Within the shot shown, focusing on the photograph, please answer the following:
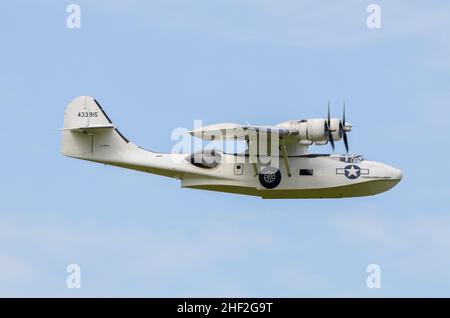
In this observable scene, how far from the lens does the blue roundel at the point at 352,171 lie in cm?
3791

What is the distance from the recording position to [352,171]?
37.9 metres

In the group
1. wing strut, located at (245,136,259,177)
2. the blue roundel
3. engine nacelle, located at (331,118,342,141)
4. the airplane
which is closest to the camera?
the airplane

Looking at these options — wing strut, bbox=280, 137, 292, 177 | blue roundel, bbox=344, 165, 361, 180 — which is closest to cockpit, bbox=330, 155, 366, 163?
blue roundel, bbox=344, 165, 361, 180

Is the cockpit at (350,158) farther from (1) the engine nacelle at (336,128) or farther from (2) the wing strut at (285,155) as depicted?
(2) the wing strut at (285,155)

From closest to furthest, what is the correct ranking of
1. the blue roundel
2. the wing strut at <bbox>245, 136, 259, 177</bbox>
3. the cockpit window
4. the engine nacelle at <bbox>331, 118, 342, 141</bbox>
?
the blue roundel, the engine nacelle at <bbox>331, 118, 342, 141</bbox>, the wing strut at <bbox>245, 136, 259, 177</bbox>, the cockpit window

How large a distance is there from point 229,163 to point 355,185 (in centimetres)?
402

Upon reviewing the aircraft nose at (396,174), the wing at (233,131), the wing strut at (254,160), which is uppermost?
the wing at (233,131)

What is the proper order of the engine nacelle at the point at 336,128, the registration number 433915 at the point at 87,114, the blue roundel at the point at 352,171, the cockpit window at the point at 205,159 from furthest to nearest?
the registration number 433915 at the point at 87,114
the cockpit window at the point at 205,159
the engine nacelle at the point at 336,128
the blue roundel at the point at 352,171

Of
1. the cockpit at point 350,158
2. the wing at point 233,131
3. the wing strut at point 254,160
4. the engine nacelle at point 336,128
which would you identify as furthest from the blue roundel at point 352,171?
the wing strut at point 254,160

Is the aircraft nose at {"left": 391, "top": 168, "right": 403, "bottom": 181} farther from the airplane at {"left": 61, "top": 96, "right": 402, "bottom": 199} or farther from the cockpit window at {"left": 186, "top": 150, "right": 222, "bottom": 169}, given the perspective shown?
the cockpit window at {"left": 186, "top": 150, "right": 222, "bottom": 169}

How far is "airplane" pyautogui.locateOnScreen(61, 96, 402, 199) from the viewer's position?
123ft

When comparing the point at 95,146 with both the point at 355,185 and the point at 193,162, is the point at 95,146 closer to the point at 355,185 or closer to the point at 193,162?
the point at 193,162

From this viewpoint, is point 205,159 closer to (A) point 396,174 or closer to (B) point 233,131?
(B) point 233,131

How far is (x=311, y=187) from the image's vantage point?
124 ft
